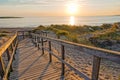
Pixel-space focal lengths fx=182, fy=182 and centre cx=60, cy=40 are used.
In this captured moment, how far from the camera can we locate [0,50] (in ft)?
14.0

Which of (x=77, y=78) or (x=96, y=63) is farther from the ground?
(x=96, y=63)

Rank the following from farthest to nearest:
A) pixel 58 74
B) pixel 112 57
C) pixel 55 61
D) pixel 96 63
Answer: pixel 55 61 < pixel 58 74 < pixel 96 63 < pixel 112 57

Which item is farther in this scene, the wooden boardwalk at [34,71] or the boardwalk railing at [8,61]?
the wooden boardwalk at [34,71]

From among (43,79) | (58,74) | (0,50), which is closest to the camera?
(0,50)

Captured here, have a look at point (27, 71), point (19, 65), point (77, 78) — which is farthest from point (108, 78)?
point (19, 65)

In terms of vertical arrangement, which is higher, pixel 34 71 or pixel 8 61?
pixel 8 61

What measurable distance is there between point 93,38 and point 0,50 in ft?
39.9

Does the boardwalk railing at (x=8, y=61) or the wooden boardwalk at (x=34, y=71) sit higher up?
the boardwalk railing at (x=8, y=61)

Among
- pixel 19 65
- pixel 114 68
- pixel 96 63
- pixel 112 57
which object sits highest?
pixel 112 57

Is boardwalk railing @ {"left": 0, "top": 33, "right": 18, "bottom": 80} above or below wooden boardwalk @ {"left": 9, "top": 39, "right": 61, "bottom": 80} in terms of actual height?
above

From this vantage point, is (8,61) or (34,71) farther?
(8,61)

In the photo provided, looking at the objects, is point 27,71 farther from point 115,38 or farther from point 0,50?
point 115,38

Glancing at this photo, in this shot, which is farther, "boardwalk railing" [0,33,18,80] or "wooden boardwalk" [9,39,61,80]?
"wooden boardwalk" [9,39,61,80]

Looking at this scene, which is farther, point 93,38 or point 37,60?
point 93,38
